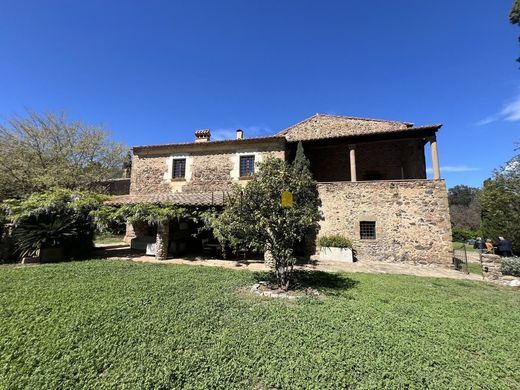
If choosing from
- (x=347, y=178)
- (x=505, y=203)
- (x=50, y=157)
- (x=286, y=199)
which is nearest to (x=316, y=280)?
(x=286, y=199)

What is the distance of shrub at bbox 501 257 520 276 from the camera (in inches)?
340

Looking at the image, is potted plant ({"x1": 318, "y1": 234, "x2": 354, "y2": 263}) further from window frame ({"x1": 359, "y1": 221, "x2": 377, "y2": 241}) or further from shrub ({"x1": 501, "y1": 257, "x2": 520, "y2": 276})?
shrub ({"x1": 501, "y1": 257, "x2": 520, "y2": 276})

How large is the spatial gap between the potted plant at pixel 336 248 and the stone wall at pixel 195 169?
A: 5290 millimetres

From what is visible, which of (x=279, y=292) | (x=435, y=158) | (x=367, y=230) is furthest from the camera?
(x=367, y=230)

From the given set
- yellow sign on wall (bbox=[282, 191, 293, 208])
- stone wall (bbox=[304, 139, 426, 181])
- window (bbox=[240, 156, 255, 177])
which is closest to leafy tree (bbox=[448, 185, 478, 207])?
stone wall (bbox=[304, 139, 426, 181])

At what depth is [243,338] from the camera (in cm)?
373

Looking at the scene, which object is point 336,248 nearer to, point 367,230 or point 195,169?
point 367,230

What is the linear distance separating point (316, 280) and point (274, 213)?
285 cm

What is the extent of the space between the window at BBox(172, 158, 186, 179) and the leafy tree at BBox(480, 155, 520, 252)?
20.3 metres

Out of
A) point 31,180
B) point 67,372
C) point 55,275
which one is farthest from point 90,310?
point 31,180

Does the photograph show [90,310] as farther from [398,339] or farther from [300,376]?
[398,339]

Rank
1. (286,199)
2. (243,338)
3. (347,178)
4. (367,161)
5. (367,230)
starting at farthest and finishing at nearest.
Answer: (367,161) → (347,178) → (367,230) → (286,199) → (243,338)

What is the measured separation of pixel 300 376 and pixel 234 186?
4.81 meters

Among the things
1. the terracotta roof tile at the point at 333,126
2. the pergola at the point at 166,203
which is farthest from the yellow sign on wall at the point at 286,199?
the terracotta roof tile at the point at 333,126
